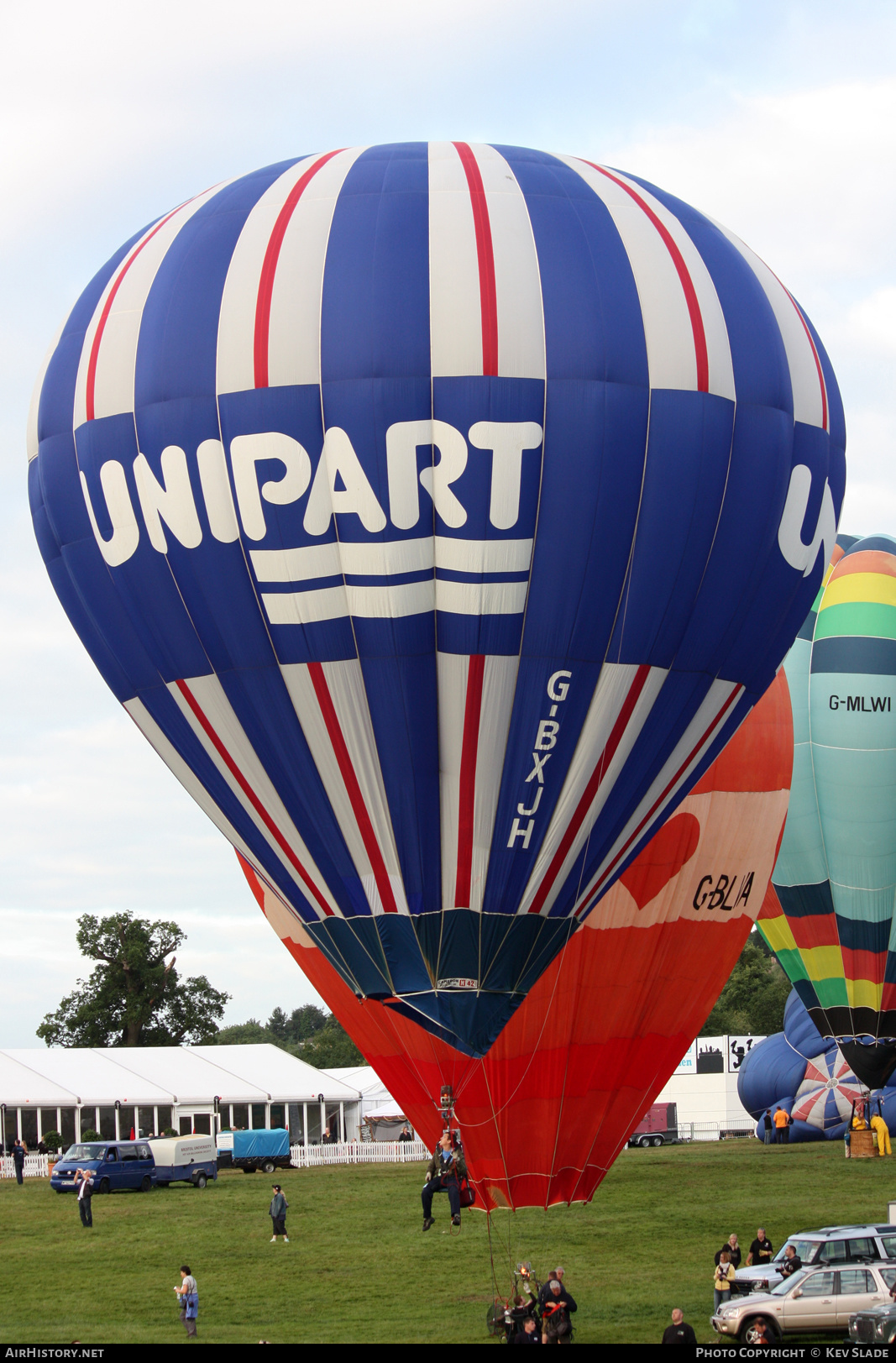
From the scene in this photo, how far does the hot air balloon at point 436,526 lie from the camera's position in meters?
15.2

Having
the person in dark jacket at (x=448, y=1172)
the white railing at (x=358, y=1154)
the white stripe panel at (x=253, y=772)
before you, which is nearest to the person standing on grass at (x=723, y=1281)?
the person in dark jacket at (x=448, y=1172)

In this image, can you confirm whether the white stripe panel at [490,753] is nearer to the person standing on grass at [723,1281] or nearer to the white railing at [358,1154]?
the person standing on grass at [723,1281]

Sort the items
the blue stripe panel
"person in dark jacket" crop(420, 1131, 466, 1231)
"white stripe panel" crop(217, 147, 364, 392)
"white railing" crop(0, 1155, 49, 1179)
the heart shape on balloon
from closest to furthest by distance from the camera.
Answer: "white stripe panel" crop(217, 147, 364, 392) < "person in dark jacket" crop(420, 1131, 466, 1231) < the heart shape on balloon < the blue stripe panel < "white railing" crop(0, 1155, 49, 1179)

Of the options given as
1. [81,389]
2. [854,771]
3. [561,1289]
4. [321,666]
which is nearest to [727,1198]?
[854,771]

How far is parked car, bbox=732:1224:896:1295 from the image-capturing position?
1614 centimetres

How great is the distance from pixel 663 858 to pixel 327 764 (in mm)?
7068

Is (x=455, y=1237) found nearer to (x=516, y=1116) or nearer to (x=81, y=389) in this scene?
(x=516, y=1116)

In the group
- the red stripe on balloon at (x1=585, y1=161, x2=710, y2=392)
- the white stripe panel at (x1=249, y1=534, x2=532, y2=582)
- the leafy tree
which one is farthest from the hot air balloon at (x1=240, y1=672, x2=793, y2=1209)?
the leafy tree

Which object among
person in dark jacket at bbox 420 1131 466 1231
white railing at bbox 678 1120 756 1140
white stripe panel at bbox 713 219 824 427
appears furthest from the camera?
white railing at bbox 678 1120 756 1140

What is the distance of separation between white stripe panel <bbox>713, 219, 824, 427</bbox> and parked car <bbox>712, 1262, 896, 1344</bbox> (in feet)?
27.7

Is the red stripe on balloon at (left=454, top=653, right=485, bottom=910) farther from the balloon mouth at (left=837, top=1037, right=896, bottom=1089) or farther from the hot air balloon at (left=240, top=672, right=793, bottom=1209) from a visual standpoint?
the balloon mouth at (left=837, top=1037, right=896, bottom=1089)

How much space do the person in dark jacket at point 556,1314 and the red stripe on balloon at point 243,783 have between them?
4328 millimetres

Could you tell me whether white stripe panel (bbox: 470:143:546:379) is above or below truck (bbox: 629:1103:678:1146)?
above

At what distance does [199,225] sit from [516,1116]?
36.9ft
